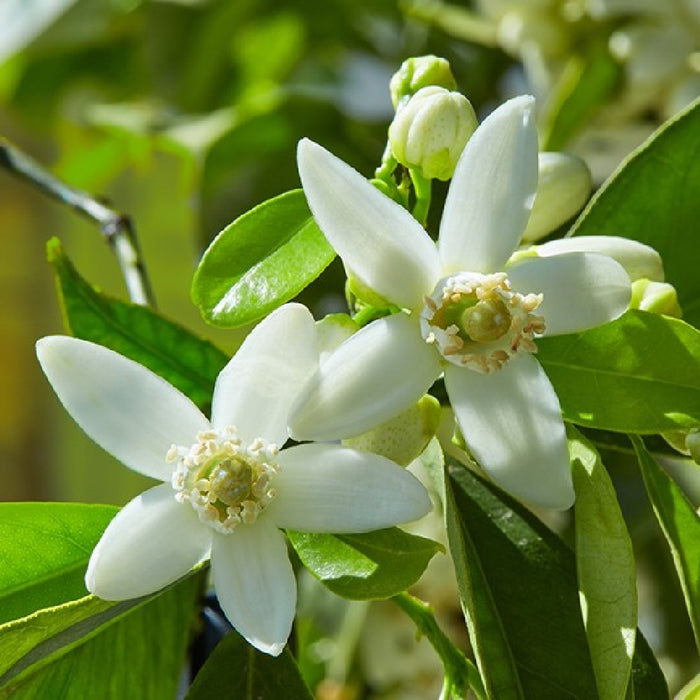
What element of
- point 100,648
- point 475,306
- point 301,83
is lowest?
point 301,83

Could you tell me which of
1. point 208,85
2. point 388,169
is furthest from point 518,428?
point 208,85

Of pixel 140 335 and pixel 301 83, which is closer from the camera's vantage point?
pixel 140 335

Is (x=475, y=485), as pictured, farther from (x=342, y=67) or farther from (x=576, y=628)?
(x=342, y=67)

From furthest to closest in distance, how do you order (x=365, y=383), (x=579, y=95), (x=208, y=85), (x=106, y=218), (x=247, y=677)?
(x=208, y=85)
(x=579, y=95)
(x=106, y=218)
(x=247, y=677)
(x=365, y=383)

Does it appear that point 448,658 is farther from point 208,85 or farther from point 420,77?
point 208,85

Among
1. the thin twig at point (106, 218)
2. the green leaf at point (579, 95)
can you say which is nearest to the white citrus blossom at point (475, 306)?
the thin twig at point (106, 218)

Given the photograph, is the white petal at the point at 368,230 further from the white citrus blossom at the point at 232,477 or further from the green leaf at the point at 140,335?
the green leaf at the point at 140,335
